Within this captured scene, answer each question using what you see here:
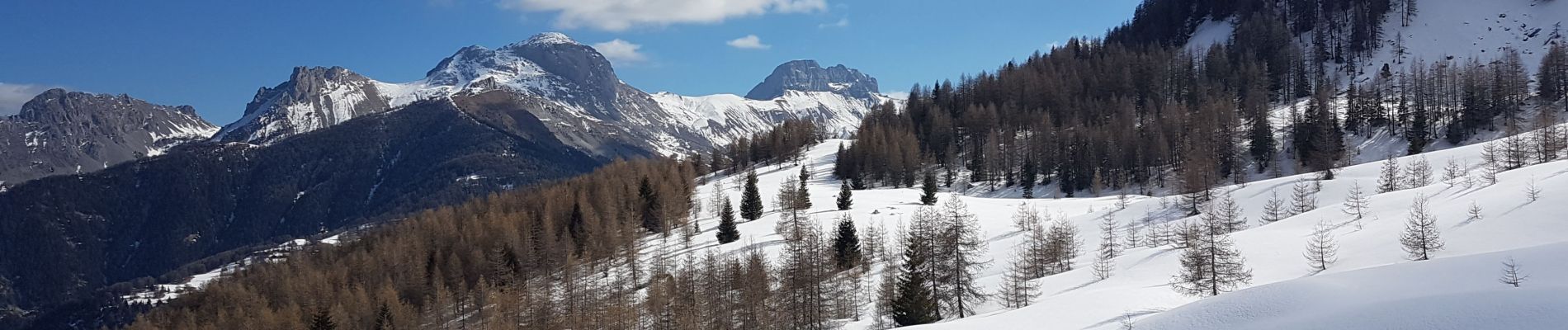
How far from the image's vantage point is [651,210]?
109m

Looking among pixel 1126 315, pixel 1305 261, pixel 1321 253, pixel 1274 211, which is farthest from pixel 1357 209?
pixel 1126 315

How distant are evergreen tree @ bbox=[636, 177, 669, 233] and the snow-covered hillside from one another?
532cm

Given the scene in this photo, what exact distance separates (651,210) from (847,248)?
40119 millimetres

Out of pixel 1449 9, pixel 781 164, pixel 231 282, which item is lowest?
pixel 231 282

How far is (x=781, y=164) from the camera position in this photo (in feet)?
559

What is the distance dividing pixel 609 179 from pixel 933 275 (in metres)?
95.5

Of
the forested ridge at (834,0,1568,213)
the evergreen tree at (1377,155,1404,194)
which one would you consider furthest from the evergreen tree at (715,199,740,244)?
the evergreen tree at (1377,155,1404,194)

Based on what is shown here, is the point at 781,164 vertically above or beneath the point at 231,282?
above

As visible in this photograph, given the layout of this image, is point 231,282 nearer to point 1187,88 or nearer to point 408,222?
point 408,222

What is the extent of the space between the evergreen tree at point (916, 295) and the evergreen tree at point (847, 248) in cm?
2241

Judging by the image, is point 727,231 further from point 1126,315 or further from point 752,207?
point 1126,315

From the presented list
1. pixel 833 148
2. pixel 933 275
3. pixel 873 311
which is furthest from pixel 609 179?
pixel 933 275

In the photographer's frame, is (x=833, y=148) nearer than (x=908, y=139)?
No

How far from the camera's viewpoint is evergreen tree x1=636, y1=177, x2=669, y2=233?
108m
